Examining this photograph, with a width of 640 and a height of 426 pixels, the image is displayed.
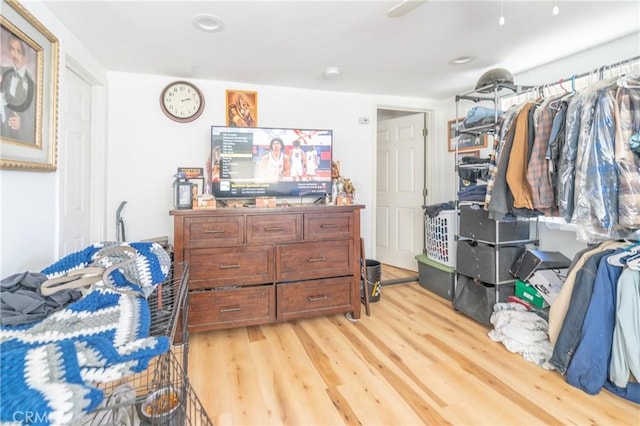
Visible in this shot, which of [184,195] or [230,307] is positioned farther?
[184,195]

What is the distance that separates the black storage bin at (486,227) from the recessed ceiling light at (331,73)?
63.2 inches

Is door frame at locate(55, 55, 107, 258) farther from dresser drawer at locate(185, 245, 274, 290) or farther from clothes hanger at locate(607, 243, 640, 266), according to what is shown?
clothes hanger at locate(607, 243, 640, 266)

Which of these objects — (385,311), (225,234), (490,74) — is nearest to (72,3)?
(225,234)

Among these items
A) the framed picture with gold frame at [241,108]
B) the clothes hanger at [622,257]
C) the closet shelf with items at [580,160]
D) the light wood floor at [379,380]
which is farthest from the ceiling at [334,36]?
the light wood floor at [379,380]

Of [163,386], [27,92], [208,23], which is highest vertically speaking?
[208,23]

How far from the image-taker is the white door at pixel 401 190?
12.8ft

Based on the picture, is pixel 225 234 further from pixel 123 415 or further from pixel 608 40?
pixel 608 40

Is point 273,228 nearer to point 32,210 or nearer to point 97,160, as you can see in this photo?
point 32,210

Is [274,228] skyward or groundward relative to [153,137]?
groundward

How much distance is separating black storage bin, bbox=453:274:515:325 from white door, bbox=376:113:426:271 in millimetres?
1115

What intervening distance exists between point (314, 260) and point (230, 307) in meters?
0.72

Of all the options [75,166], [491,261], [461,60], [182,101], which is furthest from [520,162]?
[75,166]

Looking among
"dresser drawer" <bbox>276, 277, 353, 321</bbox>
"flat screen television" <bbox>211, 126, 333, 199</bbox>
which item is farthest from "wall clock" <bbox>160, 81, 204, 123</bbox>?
"dresser drawer" <bbox>276, 277, 353, 321</bbox>

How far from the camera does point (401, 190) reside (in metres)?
4.12
